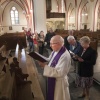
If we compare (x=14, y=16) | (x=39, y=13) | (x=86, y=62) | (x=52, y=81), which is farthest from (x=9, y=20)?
(x=52, y=81)

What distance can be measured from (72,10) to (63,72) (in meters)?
22.7

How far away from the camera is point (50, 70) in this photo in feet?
7.35

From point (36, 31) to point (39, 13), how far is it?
107 cm

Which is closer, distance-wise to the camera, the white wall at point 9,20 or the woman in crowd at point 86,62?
the woman in crowd at point 86,62

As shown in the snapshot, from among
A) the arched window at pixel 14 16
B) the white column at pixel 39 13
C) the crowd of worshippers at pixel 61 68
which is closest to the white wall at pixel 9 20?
the arched window at pixel 14 16

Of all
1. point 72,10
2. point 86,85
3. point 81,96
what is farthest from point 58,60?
point 72,10

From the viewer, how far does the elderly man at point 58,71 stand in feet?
7.34

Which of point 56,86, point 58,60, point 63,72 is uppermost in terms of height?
point 58,60

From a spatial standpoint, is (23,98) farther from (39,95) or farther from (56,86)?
(39,95)

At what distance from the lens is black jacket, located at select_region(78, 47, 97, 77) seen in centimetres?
292

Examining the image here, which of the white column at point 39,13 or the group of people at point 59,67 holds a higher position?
the white column at point 39,13

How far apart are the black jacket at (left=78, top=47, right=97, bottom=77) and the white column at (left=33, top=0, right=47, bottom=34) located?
568 centimetres

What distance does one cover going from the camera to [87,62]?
293 cm

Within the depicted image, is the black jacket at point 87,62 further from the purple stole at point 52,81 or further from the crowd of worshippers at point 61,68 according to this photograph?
the purple stole at point 52,81
